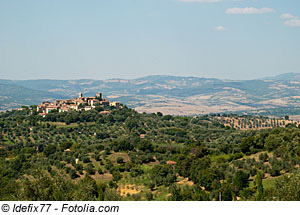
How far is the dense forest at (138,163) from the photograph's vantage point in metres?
34.8

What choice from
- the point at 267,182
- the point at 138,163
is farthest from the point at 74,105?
the point at 267,182

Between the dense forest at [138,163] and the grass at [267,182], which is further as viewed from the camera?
the grass at [267,182]

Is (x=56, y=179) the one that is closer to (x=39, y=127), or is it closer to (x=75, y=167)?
(x=75, y=167)

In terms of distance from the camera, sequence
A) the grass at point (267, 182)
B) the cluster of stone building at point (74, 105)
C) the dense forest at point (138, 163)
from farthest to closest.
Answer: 1. the cluster of stone building at point (74, 105)
2. the grass at point (267, 182)
3. the dense forest at point (138, 163)

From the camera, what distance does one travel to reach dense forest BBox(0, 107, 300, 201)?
34.8 m

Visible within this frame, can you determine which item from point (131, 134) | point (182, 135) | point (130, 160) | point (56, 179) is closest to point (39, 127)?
point (131, 134)

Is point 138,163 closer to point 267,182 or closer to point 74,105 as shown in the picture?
point 267,182

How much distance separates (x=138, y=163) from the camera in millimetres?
63594

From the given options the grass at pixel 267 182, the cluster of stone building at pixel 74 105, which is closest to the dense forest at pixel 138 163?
the grass at pixel 267 182

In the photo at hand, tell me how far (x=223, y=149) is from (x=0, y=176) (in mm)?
35594

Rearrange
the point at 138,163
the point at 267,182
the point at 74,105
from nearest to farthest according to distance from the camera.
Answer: the point at 267,182 < the point at 138,163 < the point at 74,105

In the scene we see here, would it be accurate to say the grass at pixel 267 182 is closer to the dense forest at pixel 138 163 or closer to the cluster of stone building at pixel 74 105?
the dense forest at pixel 138 163

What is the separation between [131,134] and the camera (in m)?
93.8
